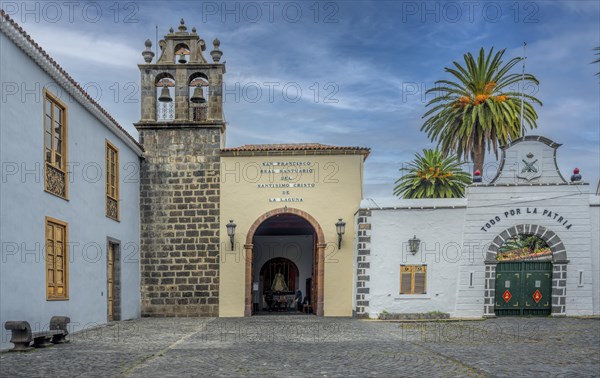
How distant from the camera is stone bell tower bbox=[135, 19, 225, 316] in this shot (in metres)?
18.2

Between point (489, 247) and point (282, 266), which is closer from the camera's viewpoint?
point (489, 247)

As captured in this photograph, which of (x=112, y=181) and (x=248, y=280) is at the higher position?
(x=112, y=181)

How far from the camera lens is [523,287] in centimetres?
1673

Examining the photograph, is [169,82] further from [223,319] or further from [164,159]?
[223,319]

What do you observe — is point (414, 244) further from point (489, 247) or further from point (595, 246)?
point (595, 246)

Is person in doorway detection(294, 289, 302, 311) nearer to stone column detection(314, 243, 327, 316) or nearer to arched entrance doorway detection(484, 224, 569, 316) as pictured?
stone column detection(314, 243, 327, 316)

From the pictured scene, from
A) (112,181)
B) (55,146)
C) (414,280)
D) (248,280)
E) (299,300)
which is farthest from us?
(299,300)

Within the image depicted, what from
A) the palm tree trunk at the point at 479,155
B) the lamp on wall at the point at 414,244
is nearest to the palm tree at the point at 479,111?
the palm tree trunk at the point at 479,155

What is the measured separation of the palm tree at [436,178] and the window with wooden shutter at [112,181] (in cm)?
2363

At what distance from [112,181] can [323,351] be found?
9.14m

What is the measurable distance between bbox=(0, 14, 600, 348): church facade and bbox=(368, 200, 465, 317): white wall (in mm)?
33

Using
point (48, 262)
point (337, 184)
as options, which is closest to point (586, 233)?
point (337, 184)

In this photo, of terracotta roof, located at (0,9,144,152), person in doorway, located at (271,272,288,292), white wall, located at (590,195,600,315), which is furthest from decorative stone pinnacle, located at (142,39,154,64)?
white wall, located at (590,195,600,315)

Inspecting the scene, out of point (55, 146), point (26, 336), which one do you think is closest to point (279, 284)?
point (55, 146)
